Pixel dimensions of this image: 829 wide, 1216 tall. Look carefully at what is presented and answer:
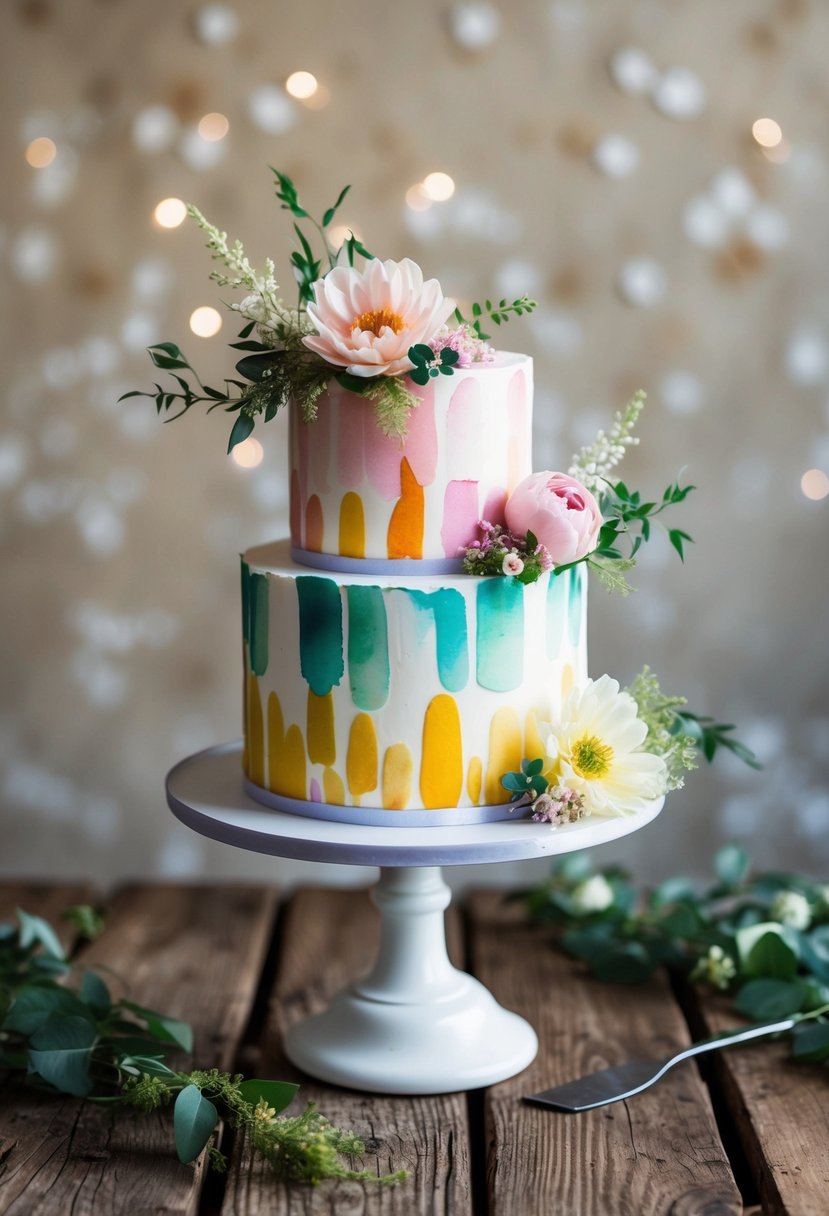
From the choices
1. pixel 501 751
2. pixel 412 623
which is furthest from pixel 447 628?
pixel 501 751

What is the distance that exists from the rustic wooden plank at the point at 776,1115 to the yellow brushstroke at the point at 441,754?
45 centimetres

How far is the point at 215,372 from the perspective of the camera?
219cm

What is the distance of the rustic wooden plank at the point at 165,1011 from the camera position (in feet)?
3.94

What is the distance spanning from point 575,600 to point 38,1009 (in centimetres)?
71

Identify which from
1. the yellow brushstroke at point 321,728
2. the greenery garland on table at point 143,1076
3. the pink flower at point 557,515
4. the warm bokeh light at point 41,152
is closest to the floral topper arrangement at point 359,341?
the pink flower at point 557,515

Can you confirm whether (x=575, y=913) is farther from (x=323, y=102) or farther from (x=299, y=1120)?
(x=323, y=102)

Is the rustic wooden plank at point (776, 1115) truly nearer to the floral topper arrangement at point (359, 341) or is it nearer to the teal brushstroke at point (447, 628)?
the teal brushstroke at point (447, 628)

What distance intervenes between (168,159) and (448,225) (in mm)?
457

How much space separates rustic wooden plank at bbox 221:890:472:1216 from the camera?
1.19m

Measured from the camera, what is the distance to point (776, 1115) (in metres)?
1.37

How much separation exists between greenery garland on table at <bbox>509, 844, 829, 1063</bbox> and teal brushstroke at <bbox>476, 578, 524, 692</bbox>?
554 mm

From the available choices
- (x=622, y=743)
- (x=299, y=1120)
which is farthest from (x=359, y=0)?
(x=299, y=1120)

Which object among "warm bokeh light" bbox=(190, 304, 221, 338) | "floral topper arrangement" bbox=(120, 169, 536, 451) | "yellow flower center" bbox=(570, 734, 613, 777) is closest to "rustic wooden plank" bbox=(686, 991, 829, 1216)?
"yellow flower center" bbox=(570, 734, 613, 777)

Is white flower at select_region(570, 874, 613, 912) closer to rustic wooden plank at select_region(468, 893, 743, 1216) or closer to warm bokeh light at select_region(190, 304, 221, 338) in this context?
rustic wooden plank at select_region(468, 893, 743, 1216)
